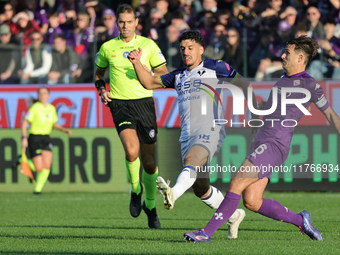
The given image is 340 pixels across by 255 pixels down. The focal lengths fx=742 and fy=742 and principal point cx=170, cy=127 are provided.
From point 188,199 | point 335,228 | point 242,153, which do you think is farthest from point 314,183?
point 335,228

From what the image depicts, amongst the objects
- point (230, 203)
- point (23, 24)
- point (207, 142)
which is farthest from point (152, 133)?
point (23, 24)

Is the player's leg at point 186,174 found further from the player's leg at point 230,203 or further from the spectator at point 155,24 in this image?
the spectator at point 155,24

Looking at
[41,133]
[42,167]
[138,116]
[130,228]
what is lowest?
[42,167]

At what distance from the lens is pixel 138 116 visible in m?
9.72

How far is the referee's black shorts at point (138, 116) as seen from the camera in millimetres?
9648

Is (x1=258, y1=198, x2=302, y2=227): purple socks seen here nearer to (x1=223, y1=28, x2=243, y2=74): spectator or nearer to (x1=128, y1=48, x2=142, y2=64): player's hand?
(x1=128, y1=48, x2=142, y2=64): player's hand

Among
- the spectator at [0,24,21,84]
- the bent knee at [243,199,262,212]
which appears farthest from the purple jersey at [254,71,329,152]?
the spectator at [0,24,21,84]

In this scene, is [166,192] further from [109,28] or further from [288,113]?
[109,28]

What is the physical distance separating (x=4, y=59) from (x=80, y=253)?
1128 cm

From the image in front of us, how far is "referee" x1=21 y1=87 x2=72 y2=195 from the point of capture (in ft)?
52.5

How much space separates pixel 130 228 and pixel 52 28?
397 inches

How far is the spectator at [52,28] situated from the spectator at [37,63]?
691 mm

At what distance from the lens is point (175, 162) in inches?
634

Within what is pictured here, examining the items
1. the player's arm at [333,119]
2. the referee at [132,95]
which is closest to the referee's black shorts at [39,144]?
the referee at [132,95]
